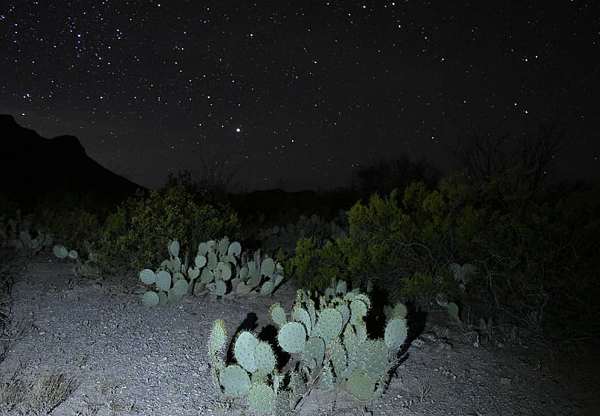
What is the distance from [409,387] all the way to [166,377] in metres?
2.02

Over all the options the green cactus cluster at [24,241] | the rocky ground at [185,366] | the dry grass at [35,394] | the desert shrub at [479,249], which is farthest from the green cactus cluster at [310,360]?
the green cactus cluster at [24,241]

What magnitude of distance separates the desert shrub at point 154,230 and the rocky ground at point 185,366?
3.03 ft

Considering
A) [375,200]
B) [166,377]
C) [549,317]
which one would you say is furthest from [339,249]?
[166,377]

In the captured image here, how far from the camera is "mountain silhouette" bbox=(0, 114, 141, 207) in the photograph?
32500 mm

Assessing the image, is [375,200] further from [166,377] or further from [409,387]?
[166,377]

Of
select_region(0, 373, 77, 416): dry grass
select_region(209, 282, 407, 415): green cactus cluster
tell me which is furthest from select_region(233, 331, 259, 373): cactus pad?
select_region(0, 373, 77, 416): dry grass

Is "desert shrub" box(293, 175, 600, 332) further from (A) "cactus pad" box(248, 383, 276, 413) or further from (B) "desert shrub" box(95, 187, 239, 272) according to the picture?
(A) "cactus pad" box(248, 383, 276, 413)

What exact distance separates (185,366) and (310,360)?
1188 millimetres

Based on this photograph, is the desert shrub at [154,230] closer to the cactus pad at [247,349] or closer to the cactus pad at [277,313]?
the cactus pad at [277,313]

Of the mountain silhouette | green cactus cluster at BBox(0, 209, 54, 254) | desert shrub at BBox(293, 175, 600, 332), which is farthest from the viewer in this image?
the mountain silhouette

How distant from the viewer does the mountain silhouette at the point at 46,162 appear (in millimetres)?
32500

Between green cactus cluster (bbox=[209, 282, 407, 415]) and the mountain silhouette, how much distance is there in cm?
2935

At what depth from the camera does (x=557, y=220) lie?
17.4 feet

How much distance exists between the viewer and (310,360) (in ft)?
11.7
